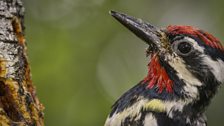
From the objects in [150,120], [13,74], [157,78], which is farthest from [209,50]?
[13,74]

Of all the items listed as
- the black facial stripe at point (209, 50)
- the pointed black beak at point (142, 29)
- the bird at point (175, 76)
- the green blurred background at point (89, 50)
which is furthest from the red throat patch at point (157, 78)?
the green blurred background at point (89, 50)

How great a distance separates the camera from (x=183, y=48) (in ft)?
15.8

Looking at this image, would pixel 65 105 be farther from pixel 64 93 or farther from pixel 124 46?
pixel 124 46

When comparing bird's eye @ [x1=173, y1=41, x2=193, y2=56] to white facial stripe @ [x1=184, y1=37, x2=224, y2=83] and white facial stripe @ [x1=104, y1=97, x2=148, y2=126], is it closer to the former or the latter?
white facial stripe @ [x1=184, y1=37, x2=224, y2=83]

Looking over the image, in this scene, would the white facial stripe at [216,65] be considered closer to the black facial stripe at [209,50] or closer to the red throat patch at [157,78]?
the black facial stripe at [209,50]

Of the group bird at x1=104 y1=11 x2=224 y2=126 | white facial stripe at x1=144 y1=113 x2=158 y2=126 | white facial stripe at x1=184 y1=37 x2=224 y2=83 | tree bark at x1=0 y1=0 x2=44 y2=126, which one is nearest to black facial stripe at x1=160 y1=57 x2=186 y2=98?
bird at x1=104 y1=11 x2=224 y2=126

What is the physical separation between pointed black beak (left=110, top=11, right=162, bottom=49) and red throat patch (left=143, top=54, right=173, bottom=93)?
12 centimetres

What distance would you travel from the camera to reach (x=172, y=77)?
189 inches

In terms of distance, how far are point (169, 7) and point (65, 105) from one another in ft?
8.82

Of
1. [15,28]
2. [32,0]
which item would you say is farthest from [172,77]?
[32,0]

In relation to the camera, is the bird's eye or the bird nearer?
the bird

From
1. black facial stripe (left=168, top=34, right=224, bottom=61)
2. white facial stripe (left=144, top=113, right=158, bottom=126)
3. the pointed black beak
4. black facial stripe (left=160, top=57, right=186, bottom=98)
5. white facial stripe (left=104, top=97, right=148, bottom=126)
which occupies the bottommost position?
white facial stripe (left=144, top=113, right=158, bottom=126)

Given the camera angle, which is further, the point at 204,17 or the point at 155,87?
the point at 204,17

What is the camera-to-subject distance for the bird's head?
15.5 feet
